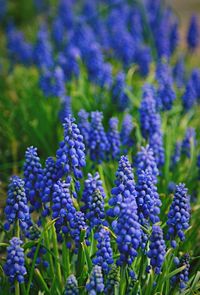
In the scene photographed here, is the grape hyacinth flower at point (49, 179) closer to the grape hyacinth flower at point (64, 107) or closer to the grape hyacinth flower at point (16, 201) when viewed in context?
the grape hyacinth flower at point (16, 201)

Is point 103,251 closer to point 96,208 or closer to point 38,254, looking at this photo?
point 96,208

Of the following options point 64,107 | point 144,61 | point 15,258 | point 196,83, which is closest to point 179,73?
point 144,61

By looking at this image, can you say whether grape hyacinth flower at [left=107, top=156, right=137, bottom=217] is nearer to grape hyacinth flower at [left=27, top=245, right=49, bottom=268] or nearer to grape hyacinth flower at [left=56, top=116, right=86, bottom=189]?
grape hyacinth flower at [left=56, top=116, right=86, bottom=189]

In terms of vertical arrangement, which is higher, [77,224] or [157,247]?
[77,224]

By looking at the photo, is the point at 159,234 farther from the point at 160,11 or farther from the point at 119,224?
the point at 160,11

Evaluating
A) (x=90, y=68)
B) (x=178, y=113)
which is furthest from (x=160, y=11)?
(x=178, y=113)

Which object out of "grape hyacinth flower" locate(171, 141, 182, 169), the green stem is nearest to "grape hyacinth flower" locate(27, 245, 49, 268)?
the green stem
